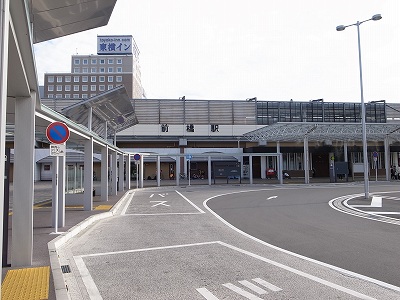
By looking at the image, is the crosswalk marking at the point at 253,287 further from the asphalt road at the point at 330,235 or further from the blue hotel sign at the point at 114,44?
the blue hotel sign at the point at 114,44

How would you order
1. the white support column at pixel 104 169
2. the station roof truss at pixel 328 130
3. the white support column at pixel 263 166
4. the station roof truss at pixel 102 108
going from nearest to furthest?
the station roof truss at pixel 102 108 → the white support column at pixel 104 169 → the station roof truss at pixel 328 130 → the white support column at pixel 263 166

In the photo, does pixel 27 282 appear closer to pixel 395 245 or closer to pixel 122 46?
pixel 395 245

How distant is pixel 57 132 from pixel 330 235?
7.19m

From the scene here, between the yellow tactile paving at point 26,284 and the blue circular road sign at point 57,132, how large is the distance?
331cm

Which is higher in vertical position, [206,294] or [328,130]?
[328,130]

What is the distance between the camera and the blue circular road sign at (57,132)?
769 centimetres

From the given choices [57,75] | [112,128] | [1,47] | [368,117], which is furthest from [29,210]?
[57,75]

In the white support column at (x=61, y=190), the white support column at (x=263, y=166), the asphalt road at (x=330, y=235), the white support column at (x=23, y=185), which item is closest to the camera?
the white support column at (x=23, y=185)

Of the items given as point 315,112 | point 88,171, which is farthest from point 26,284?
point 315,112

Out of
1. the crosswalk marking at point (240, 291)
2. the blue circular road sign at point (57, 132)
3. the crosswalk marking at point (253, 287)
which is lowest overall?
the crosswalk marking at point (253, 287)

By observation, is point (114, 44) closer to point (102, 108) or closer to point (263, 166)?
point (263, 166)

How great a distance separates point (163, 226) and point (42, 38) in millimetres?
6326

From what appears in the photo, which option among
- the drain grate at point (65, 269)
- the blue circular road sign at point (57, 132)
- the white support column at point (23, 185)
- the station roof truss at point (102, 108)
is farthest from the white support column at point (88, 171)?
the drain grate at point (65, 269)

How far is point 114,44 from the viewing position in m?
98.9
